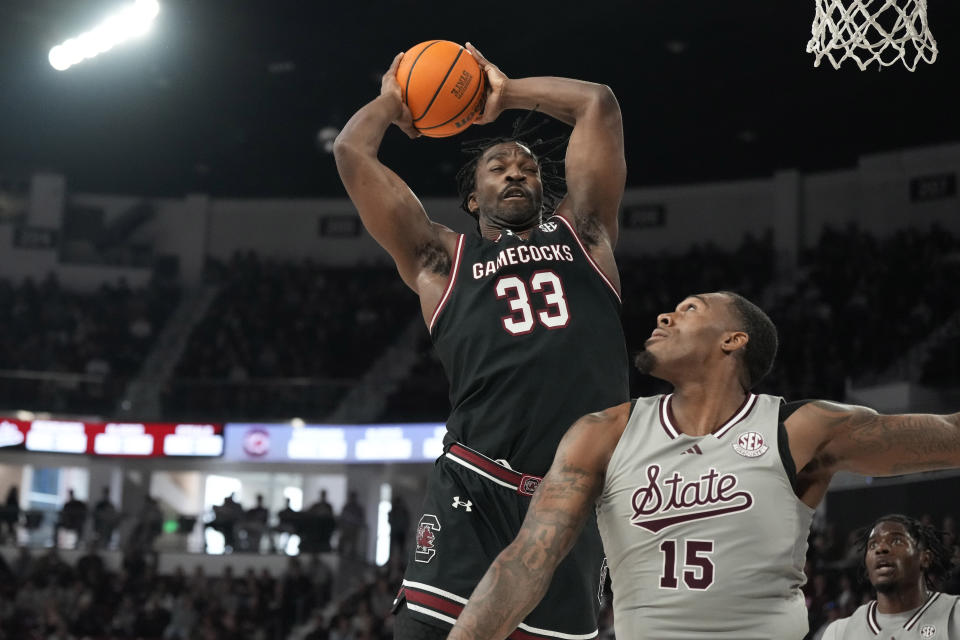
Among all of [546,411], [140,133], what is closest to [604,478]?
[546,411]

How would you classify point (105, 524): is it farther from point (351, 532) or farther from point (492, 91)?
point (492, 91)

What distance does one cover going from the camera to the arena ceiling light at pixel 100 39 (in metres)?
15.2

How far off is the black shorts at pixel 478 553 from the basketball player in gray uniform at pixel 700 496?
0.57m

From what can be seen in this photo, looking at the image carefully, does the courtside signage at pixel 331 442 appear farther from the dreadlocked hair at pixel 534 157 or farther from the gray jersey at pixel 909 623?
the dreadlocked hair at pixel 534 157

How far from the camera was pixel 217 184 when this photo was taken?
25.7 metres

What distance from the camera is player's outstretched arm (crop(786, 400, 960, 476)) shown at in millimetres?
2918

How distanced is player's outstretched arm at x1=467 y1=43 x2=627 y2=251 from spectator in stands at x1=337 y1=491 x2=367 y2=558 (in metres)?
15.4

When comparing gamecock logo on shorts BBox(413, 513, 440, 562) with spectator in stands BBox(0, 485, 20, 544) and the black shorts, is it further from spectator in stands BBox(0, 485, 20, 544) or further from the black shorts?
spectator in stands BBox(0, 485, 20, 544)

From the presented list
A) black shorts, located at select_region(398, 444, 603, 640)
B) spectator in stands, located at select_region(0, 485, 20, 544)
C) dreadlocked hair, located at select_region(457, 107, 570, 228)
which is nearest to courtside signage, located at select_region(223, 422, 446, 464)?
spectator in stands, located at select_region(0, 485, 20, 544)

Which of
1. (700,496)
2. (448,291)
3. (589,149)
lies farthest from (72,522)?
(700,496)

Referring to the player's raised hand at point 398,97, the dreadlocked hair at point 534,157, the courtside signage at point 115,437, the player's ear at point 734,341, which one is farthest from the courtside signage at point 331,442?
the player's ear at point 734,341

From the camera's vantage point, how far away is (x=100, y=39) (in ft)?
50.4

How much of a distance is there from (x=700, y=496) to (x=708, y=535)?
9 cm

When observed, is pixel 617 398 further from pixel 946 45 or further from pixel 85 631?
pixel 946 45
